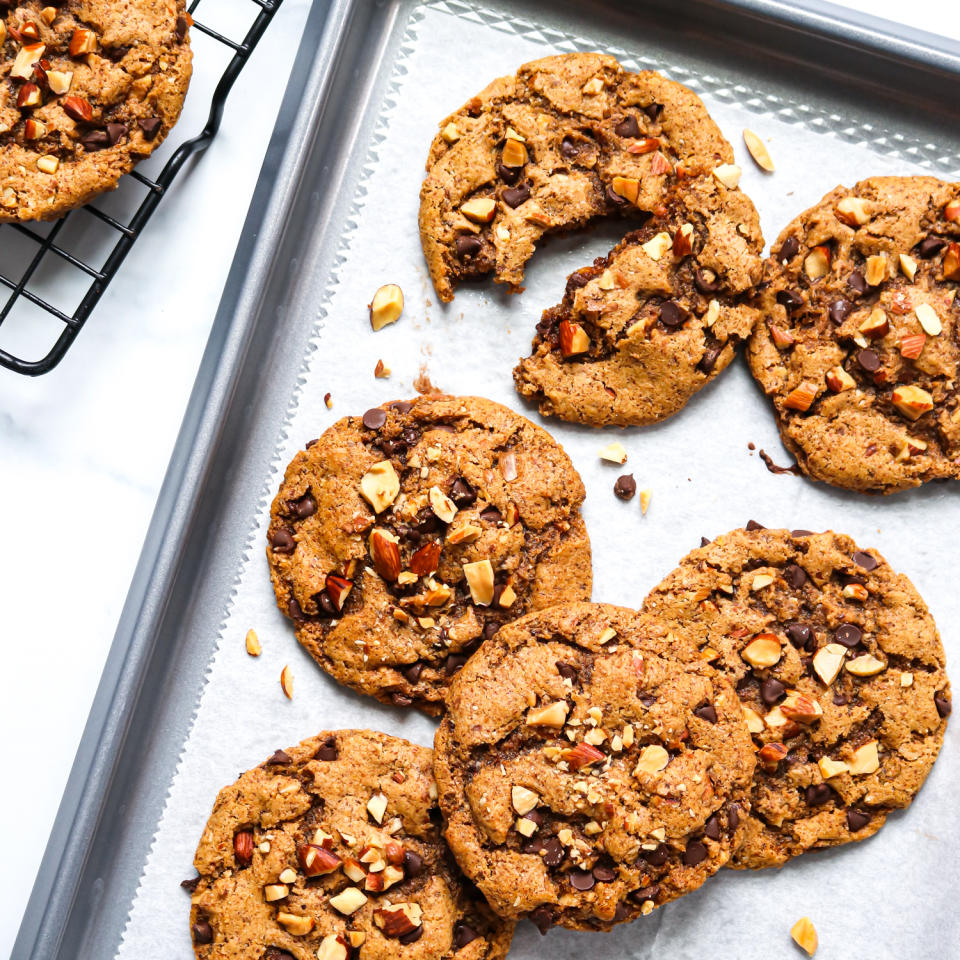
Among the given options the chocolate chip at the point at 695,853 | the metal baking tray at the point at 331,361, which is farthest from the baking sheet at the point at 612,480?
the chocolate chip at the point at 695,853

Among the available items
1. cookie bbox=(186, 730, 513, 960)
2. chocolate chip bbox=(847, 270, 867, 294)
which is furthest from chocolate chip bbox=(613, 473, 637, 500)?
cookie bbox=(186, 730, 513, 960)

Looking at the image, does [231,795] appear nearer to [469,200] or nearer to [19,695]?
[19,695]

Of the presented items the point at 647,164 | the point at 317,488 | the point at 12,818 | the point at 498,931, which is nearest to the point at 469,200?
the point at 647,164

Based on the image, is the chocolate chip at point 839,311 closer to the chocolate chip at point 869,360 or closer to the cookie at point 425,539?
the chocolate chip at point 869,360

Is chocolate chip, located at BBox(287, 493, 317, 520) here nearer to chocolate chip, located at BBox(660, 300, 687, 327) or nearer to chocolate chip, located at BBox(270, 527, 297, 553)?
chocolate chip, located at BBox(270, 527, 297, 553)

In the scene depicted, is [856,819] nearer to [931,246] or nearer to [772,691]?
[772,691]
